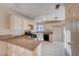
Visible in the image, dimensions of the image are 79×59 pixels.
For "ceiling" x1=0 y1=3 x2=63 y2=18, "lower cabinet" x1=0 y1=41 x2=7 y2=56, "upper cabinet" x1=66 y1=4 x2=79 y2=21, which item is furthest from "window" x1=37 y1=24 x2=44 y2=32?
"lower cabinet" x1=0 y1=41 x2=7 y2=56

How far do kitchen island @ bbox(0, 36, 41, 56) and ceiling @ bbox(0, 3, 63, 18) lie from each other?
38cm

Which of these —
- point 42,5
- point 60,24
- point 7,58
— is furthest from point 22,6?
point 7,58

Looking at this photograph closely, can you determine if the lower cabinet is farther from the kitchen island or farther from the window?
the window

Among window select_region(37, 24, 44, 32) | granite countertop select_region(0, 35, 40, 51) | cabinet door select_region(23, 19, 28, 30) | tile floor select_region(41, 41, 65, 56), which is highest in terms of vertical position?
cabinet door select_region(23, 19, 28, 30)

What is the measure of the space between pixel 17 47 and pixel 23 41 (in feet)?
0.38

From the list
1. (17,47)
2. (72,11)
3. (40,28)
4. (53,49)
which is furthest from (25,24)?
(72,11)

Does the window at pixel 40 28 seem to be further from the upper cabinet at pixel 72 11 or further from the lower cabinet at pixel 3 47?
the lower cabinet at pixel 3 47

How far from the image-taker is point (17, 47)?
1.54m

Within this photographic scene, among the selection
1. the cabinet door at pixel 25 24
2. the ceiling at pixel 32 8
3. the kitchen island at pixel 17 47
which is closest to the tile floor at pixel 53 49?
the kitchen island at pixel 17 47

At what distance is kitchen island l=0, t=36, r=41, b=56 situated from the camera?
1507 mm

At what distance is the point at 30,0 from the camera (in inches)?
61.5

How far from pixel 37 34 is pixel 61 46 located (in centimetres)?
39

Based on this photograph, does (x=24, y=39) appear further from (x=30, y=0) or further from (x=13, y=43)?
(x=30, y=0)

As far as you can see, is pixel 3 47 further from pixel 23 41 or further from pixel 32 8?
pixel 32 8
